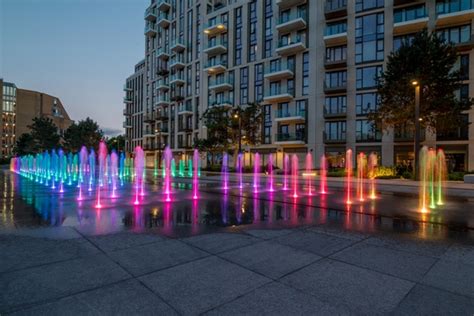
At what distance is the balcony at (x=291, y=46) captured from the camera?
35.3 m

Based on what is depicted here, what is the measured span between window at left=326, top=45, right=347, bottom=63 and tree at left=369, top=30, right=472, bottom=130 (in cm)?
993

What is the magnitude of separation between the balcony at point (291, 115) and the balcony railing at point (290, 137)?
1.99 meters

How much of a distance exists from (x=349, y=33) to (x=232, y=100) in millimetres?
19651

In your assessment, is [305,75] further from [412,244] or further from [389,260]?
[389,260]

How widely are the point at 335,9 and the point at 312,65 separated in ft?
23.6

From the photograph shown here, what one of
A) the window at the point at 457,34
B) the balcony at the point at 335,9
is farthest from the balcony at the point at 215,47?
the window at the point at 457,34

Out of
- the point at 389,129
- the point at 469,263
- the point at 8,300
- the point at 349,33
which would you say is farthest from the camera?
the point at 349,33

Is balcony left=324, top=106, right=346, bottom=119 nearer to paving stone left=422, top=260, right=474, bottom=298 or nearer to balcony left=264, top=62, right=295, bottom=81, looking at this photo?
balcony left=264, top=62, right=295, bottom=81

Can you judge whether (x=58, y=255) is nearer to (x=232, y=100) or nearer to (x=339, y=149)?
(x=339, y=149)

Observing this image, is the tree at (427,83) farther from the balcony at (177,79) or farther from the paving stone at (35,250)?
the balcony at (177,79)

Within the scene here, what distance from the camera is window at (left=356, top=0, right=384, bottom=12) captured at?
31.8 m

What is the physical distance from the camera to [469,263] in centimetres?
432

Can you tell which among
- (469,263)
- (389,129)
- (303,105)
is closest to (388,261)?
(469,263)

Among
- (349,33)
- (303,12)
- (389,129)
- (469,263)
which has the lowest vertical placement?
(469,263)
